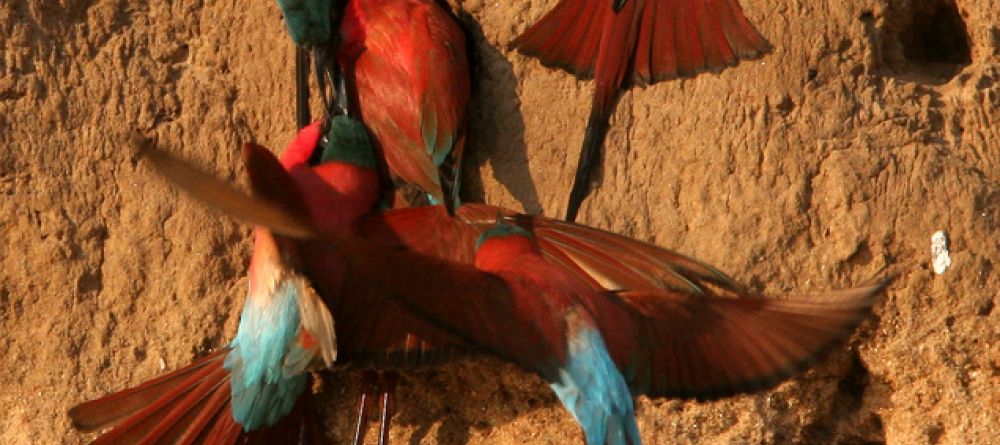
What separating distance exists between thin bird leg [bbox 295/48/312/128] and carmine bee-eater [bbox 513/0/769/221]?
35 cm

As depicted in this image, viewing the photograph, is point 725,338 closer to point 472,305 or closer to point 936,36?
point 472,305

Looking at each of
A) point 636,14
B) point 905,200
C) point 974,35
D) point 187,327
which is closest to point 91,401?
point 187,327

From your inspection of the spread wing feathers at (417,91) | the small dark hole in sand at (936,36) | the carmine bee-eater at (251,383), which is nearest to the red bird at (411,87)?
the spread wing feathers at (417,91)

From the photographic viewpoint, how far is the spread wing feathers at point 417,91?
9.02ft

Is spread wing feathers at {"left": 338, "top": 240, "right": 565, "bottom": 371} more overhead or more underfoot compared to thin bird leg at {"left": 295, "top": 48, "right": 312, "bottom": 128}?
more underfoot

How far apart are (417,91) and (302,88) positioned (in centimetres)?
23

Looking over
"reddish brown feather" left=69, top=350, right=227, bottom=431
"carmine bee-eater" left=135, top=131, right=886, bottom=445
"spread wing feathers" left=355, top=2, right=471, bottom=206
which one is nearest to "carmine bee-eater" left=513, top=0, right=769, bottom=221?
"spread wing feathers" left=355, top=2, right=471, bottom=206

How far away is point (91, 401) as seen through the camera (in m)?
2.73

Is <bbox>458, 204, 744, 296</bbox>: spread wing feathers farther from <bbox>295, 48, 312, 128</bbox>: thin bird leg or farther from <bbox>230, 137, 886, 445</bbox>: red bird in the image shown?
<bbox>295, 48, 312, 128</bbox>: thin bird leg

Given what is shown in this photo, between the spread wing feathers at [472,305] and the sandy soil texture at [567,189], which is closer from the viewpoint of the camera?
the spread wing feathers at [472,305]

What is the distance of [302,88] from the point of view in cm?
291

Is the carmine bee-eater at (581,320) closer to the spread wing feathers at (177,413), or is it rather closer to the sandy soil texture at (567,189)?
the sandy soil texture at (567,189)

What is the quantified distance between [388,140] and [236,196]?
0.66 meters

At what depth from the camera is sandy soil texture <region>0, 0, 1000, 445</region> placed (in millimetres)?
2688
